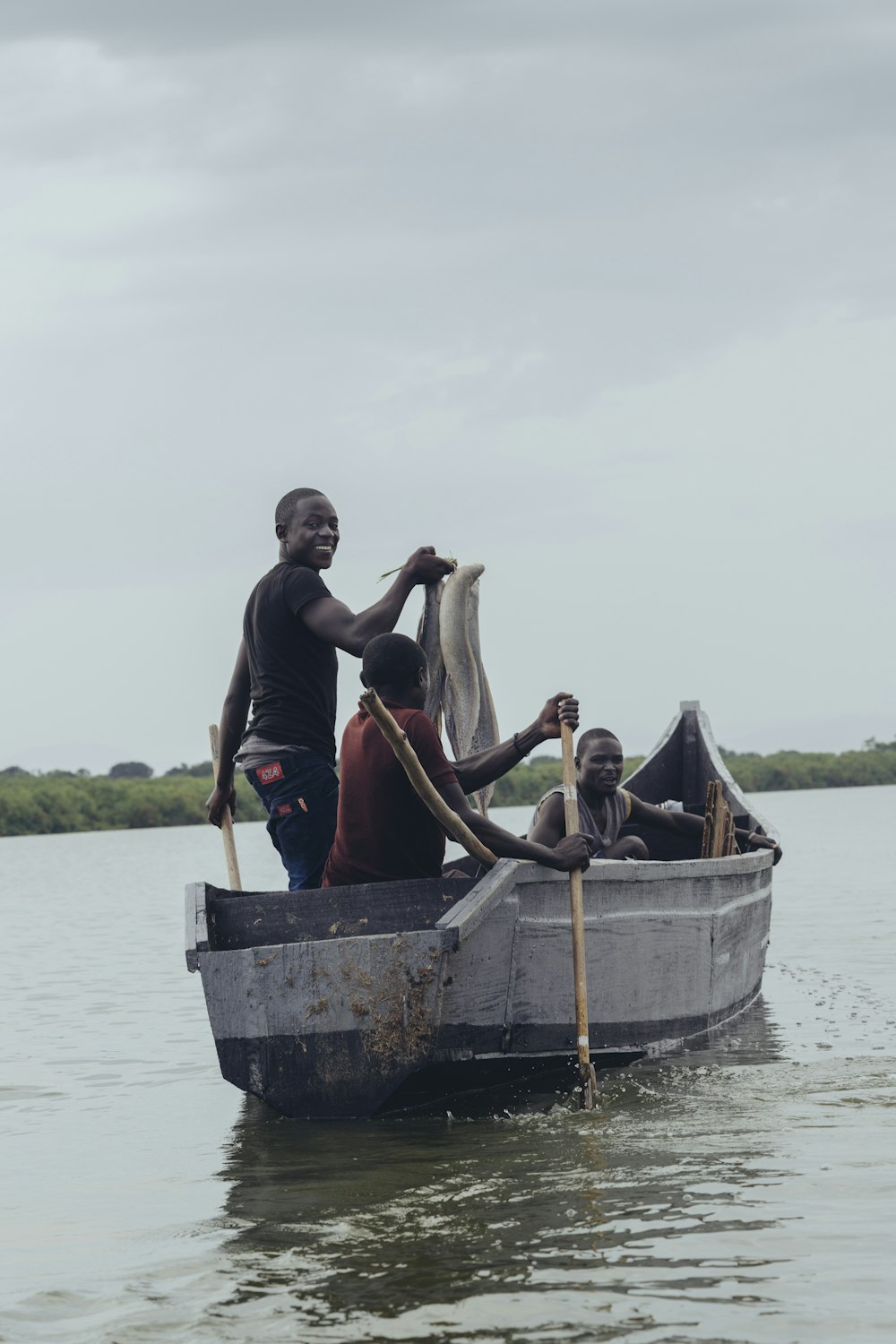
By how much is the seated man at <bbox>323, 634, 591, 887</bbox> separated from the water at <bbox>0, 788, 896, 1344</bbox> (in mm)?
1011

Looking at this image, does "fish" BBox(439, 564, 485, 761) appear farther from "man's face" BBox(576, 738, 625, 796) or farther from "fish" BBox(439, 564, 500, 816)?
"man's face" BBox(576, 738, 625, 796)

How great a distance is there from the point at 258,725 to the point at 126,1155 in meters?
1.84

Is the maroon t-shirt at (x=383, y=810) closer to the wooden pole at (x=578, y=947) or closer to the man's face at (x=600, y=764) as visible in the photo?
the wooden pole at (x=578, y=947)

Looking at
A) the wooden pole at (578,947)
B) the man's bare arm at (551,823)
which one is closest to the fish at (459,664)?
the man's bare arm at (551,823)

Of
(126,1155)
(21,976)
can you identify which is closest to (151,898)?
(21,976)

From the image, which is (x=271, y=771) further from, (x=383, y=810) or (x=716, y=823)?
(x=716, y=823)

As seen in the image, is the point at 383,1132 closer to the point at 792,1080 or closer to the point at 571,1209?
the point at 571,1209

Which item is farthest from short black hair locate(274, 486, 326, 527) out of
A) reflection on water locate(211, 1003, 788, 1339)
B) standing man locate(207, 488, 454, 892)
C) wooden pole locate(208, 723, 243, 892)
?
reflection on water locate(211, 1003, 788, 1339)

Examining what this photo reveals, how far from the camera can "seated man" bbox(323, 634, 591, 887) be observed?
19.6ft

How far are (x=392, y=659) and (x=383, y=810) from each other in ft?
2.02

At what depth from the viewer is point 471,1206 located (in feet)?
15.3

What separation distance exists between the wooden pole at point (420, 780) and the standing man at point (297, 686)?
0.72 meters

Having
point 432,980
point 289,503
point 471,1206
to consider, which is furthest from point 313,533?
point 471,1206

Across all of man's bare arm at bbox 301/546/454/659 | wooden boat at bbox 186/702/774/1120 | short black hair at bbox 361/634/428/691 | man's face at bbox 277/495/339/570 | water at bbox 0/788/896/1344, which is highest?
man's face at bbox 277/495/339/570
